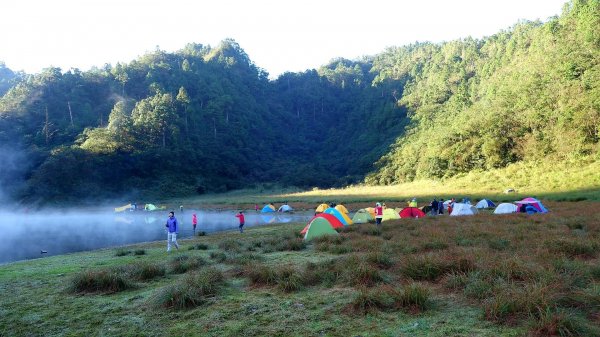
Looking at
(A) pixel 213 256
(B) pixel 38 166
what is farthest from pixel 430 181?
(B) pixel 38 166

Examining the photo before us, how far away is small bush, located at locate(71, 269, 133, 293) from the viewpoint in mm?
9250

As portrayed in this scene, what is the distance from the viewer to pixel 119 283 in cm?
928

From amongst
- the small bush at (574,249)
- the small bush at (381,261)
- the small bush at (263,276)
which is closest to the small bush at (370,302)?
the small bush at (263,276)

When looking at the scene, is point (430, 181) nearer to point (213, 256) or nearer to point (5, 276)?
point (213, 256)

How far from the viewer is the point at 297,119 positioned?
148 m

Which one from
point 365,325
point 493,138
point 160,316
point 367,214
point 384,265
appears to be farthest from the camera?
point 493,138

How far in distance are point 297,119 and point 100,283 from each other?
140 m

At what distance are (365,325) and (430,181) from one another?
211 ft

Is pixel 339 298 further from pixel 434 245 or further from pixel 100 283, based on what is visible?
pixel 100 283

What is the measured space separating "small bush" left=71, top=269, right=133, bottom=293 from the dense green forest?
57629mm

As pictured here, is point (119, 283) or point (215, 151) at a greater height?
point (215, 151)

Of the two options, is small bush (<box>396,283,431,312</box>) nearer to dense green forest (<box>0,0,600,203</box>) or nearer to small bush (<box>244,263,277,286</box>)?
small bush (<box>244,263,277,286</box>)

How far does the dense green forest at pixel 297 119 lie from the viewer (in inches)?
2453

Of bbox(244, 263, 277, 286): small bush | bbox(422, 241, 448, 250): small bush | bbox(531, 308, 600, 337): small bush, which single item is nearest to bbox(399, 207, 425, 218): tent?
bbox(422, 241, 448, 250): small bush
